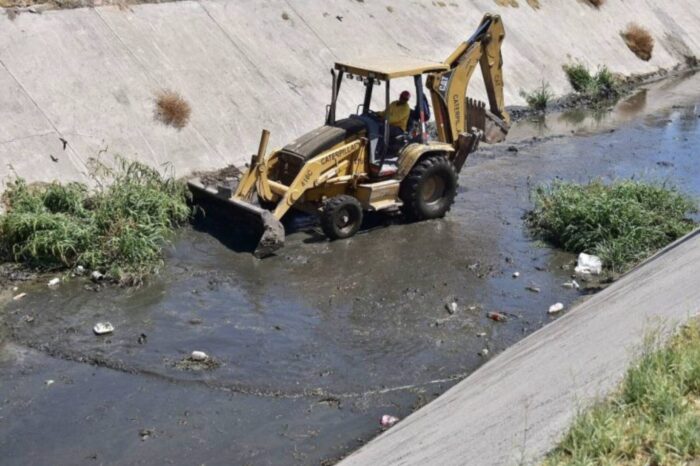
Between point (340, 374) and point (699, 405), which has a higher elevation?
point (699, 405)

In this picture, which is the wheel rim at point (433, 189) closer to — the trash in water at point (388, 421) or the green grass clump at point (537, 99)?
the trash in water at point (388, 421)

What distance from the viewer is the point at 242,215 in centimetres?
1448

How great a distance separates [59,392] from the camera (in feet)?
33.2

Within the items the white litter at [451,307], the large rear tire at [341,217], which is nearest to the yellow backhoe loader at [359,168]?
the large rear tire at [341,217]

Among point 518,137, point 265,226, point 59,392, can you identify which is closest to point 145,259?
point 265,226

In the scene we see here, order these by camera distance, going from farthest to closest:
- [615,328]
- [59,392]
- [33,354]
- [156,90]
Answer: [156,90], [33,354], [59,392], [615,328]

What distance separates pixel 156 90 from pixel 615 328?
484 inches

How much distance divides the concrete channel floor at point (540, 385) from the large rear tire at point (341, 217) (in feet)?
14.6

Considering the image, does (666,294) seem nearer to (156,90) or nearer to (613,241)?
(613,241)

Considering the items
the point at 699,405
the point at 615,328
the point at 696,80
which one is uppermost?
the point at 699,405

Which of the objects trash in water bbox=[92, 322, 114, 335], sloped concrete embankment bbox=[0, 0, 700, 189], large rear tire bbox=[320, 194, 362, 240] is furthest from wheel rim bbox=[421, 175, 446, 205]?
trash in water bbox=[92, 322, 114, 335]

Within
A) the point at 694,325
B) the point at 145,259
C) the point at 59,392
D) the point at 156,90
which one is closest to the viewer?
the point at 694,325

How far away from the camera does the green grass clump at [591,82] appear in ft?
93.1

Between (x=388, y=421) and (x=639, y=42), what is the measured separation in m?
26.4
